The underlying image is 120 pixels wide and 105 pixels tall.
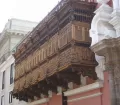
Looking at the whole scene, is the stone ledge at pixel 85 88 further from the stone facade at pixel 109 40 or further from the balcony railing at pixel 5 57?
the balcony railing at pixel 5 57

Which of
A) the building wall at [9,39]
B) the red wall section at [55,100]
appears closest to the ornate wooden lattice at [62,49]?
the red wall section at [55,100]

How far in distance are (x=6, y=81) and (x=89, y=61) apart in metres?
14.7

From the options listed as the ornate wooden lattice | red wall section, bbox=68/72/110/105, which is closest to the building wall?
the ornate wooden lattice

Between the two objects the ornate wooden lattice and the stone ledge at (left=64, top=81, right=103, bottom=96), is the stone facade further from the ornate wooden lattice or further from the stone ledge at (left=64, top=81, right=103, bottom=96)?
the stone ledge at (left=64, top=81, right=103, bottom=96)

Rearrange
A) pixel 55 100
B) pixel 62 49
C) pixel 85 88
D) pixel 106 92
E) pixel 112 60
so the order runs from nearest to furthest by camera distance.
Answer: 1. pixel 112 60
2. pixel 106 92
3. pixel 62 49
4. pixel 85 88
5. pixel 55 100

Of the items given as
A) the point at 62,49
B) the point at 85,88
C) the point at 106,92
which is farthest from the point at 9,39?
the point at 106,92

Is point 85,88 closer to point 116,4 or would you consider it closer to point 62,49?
point 62,49

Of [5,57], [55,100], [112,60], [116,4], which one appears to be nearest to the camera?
[112,60]

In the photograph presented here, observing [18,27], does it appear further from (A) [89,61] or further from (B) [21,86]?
(A) [89,61]

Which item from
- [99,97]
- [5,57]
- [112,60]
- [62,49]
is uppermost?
[5,57]

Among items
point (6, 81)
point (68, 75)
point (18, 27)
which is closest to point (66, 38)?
point (68, 75)

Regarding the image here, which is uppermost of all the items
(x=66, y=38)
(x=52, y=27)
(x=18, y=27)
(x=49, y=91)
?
(x=18, y=27)

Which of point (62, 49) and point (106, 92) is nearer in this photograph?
point (106, 92)

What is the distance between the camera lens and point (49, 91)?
620 inches
